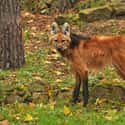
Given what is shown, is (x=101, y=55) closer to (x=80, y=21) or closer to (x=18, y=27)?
(x=18, y=27)

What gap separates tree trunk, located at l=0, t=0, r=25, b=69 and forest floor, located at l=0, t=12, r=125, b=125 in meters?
0.38

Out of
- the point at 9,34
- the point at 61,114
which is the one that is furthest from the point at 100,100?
the point at 9,34

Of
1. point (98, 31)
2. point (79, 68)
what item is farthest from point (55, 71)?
point (98, 31)

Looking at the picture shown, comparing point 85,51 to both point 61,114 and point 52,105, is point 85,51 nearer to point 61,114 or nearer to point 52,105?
point 52,105

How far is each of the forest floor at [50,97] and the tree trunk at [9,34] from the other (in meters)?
0.38

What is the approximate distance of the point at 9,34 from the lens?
11.2 m

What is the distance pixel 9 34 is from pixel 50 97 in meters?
3.33

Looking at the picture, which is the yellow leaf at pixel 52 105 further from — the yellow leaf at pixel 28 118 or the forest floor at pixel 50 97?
the yellow leaf at pixel 28 118

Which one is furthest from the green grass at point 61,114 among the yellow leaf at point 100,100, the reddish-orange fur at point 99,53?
the reddish-orange fur at point 99,53

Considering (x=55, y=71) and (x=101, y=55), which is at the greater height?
(x=101, y=55)

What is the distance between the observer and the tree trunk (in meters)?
11.2

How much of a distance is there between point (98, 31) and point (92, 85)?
722cm

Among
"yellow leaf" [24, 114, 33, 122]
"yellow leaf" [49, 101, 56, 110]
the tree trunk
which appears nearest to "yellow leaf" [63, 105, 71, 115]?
"yellow leaf" [49, 101, 56, 110]

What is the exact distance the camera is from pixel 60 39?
804 centimetres
